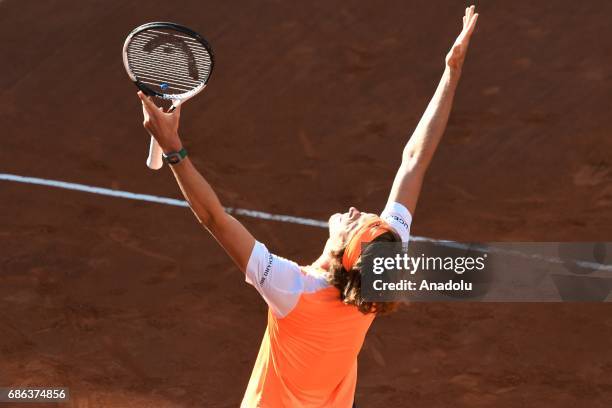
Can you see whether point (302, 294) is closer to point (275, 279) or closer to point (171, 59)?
point (275, 279)

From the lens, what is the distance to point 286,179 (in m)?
10.2

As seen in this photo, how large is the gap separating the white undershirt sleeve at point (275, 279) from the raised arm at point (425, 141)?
0.73 m

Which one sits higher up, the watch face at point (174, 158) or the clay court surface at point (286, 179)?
the watch face at point (174, 158)

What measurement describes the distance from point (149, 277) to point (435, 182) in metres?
2.94

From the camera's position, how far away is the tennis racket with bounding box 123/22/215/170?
5.07 m

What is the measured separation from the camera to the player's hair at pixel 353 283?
13.6 ft

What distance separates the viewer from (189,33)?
509cm

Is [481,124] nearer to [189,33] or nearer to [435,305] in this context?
[435,305]

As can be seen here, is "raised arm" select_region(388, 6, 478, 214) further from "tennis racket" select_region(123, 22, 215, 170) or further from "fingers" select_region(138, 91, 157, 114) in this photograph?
"fingers" select_region(138, 91, 157, 114)

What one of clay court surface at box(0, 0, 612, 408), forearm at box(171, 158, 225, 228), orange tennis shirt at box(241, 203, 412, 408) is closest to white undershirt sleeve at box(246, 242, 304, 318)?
orange tennis shirt at box(241, 203, 412, 408)

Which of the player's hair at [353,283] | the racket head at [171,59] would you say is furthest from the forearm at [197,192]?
the racket head at [171,59]

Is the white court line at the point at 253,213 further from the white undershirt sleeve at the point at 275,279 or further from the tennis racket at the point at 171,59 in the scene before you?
the white undershirt sleeve at the point at 275,279

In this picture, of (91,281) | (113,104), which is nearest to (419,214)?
(91,281)

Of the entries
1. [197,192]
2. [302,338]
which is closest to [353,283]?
[302,338]
